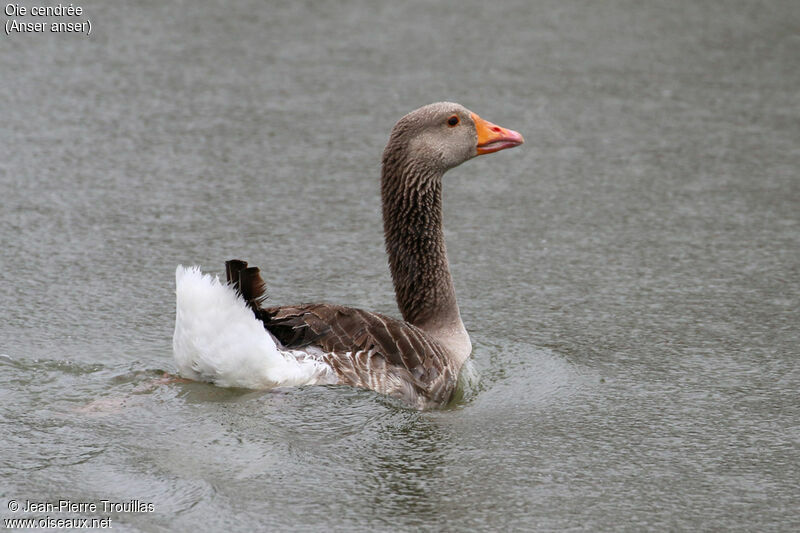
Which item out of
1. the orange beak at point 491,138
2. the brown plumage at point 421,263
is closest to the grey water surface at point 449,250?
the brown plumage at point 421,263

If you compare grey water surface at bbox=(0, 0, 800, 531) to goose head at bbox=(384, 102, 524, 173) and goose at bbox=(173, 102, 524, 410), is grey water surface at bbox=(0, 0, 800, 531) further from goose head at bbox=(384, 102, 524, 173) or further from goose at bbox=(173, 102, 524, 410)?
goose head at bbox=(384, 102, 524, 173)

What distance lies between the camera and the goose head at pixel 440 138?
17.9ft

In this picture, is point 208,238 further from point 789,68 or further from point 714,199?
point 789,68

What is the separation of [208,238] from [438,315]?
1.94 metres

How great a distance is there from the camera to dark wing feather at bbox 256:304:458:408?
4.77 metres

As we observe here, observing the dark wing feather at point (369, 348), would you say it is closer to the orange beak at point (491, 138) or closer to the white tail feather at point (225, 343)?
the white tail feather at point (225, 343)

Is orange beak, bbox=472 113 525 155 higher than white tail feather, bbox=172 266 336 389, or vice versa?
orange beak, bbox=472 113 525 155

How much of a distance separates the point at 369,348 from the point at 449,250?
83.1 inches

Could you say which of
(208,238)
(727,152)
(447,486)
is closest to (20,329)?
(208,238)

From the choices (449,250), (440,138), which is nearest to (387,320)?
(440,138)

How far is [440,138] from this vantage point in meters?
5.51

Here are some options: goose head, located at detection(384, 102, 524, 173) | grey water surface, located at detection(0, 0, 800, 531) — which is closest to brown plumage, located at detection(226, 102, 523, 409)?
goose head, located at detection(384, 102, 524, 173)

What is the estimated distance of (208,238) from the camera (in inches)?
269

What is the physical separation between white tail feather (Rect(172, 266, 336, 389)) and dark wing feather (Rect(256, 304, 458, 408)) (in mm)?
105
